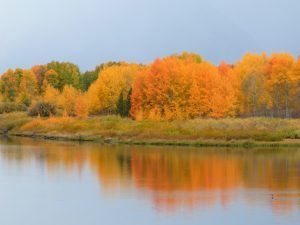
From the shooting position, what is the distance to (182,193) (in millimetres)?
27859

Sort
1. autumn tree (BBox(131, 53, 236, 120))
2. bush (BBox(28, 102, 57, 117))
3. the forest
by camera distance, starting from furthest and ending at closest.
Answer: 1. bush (BBox(28, 102, 57, 117))
2. the forest
3. autumn tree (BBox(131, 53, 236, 120))

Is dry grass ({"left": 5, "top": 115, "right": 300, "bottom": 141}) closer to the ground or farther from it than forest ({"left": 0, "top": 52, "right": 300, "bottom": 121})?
closer to the ground

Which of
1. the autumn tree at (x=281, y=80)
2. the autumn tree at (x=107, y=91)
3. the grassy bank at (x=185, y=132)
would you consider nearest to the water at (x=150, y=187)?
the grassy bank at (x=185, y=132)

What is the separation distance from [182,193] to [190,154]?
19.2 m

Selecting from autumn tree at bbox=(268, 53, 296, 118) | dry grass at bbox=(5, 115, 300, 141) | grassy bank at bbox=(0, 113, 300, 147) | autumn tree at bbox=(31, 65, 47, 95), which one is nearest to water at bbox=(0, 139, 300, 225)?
grassy bank at bbox=(0, 113, 300, 147)

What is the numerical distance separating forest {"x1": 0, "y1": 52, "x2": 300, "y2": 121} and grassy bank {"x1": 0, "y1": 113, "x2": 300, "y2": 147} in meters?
4.59

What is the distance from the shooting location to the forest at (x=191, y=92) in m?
70.4

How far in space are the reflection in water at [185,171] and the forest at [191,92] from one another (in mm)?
17961

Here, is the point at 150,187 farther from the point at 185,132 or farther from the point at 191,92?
the point at 191,92

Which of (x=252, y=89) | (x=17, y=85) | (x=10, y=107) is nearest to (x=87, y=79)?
(x=17, y=85)

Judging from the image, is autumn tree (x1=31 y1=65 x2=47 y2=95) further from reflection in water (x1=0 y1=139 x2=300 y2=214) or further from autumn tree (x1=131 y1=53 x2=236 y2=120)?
reflection in water (x1=0 y1=139 x2=300 y2=214)

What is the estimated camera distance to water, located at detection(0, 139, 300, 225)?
22.5 meters

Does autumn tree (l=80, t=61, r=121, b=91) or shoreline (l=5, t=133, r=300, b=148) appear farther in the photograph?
autumn tree (l=80, t=61, r=121, b=91)

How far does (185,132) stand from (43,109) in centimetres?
3514
